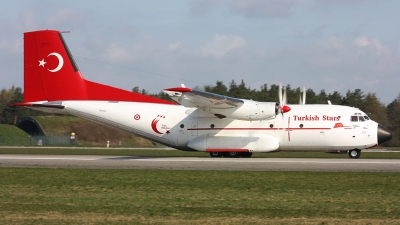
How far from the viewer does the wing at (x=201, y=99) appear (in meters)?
22.2

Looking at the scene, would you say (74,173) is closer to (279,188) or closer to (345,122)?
(279,188)

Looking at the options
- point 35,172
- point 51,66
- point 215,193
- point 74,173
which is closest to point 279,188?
point 215,193

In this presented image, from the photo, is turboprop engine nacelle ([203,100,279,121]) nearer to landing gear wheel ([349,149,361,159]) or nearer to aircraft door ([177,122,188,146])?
aircraft door ([177,122,188,146])

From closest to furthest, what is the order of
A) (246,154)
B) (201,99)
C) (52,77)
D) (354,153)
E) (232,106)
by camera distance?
(201,99), (232,106), (354,153), (52,77), (246,154)

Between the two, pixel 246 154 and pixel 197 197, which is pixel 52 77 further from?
pixel 197 197

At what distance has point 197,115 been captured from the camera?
25.5 metres

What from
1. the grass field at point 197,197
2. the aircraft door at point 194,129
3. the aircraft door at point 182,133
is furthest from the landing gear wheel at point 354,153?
the aircraft door at point 182,133

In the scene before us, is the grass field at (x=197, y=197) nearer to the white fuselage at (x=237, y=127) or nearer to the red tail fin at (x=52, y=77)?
the white fuselage at (x=237, y=127)

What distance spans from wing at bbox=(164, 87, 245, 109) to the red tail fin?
14.1 ft

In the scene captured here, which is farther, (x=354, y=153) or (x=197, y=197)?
(x=354, y=153)

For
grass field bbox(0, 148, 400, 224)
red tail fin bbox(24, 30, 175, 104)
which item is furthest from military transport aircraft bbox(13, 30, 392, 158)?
grass field bbox(0, 148, 400, 224)

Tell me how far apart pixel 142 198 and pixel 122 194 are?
2.82 ft

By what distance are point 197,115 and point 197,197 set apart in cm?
1354

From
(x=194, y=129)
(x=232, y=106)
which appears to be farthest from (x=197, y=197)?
(x=194, y=129)
